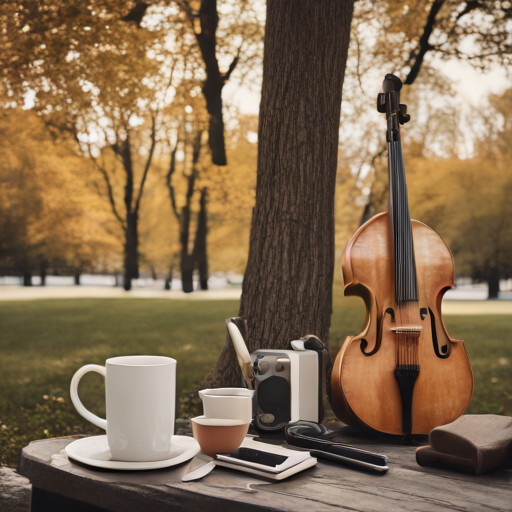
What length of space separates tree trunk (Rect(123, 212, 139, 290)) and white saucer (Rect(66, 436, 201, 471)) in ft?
45.3

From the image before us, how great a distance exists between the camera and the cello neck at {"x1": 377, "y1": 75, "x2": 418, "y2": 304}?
1.87 metres

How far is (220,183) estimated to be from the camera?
1115 cm

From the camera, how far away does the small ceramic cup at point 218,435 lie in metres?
1.29

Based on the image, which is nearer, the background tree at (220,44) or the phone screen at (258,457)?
the phone screen at (258,457)

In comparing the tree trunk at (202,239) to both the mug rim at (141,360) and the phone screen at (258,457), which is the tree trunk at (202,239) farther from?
the phone screen at (258,457)

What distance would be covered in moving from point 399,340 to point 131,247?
14049 millimetres

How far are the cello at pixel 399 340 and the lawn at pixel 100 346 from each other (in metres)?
2.75

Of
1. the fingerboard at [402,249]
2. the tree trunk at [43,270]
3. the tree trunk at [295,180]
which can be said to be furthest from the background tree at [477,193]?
the fingerboard at [402,249]

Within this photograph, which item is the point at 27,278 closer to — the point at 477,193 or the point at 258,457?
the point at 477,193

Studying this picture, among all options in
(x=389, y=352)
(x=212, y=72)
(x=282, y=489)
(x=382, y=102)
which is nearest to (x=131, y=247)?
(x=212, y=72)

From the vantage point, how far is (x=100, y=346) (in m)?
8.34

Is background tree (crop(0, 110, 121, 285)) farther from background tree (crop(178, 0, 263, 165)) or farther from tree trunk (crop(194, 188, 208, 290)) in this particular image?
background tree (crop(178, 0, 263, 165))

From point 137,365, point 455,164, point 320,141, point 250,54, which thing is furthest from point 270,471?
point 455,164

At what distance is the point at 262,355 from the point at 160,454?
1.61ft
